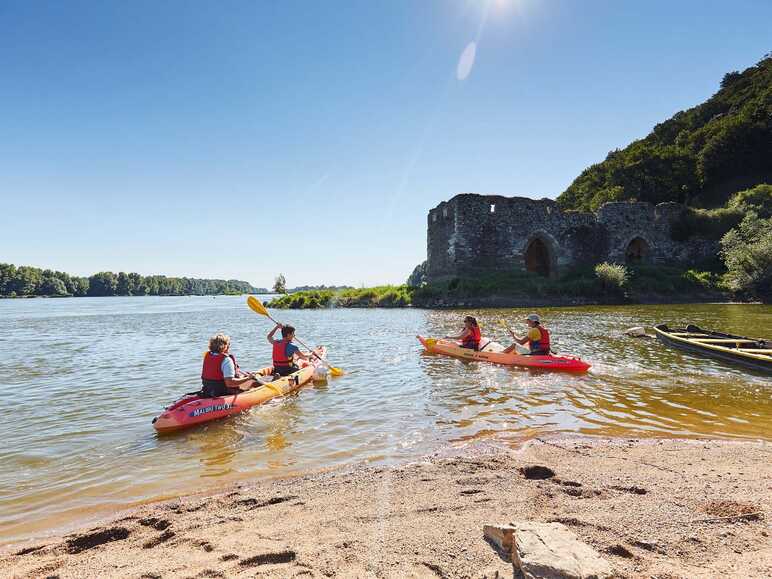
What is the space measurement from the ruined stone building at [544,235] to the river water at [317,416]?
17175mm

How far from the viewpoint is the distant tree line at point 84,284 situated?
97.9m

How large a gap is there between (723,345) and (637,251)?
85.3ft

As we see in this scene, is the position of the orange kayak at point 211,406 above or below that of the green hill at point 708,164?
below

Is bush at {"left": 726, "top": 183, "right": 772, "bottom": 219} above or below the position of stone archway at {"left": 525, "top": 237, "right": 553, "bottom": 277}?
above

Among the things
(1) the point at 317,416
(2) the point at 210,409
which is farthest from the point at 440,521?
(2) the point at 210,409

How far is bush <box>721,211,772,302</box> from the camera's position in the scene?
2255cm

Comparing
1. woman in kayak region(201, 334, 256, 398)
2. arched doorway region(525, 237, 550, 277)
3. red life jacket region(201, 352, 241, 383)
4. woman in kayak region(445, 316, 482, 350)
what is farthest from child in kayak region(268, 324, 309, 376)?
arched doorway region(525, 237, 550, 277)

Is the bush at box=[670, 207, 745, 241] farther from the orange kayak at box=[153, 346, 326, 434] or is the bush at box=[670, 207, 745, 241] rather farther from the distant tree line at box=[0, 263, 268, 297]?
the distant tree line at box=[0, 263, 268, 297]

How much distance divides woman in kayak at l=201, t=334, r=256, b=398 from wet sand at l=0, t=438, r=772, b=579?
2907 millimetres

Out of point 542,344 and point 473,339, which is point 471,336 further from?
point 542,344

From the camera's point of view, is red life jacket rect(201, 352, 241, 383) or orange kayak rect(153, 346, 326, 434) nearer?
orange kayak rect(153, 346, 326, 434)

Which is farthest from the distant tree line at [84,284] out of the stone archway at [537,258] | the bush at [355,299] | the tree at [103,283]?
the stone archway at [537,258]

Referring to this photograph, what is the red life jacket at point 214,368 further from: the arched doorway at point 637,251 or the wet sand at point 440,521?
the arched doorway at point 637,251

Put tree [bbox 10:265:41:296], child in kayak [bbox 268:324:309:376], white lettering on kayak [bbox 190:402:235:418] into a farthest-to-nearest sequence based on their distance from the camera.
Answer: tree [bbox 10:265:41:296] < child in kayak [bbox 268:324:309:376] < white lettering on kayak [bbox 190:402:235:418]
